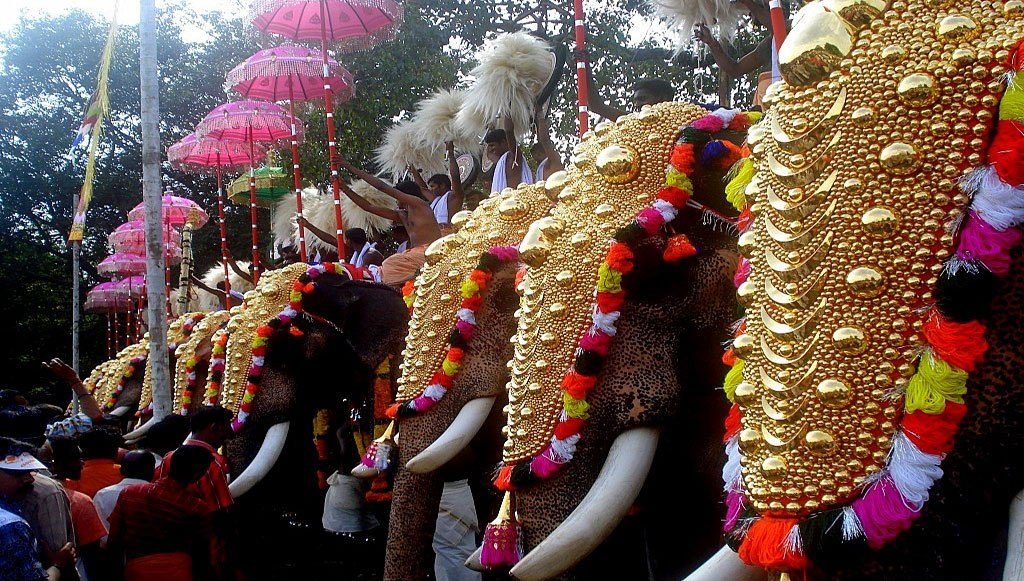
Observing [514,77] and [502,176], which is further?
[502,176]

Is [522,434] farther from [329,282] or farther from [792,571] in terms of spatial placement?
[329,282]

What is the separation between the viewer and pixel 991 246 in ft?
A: 5.04

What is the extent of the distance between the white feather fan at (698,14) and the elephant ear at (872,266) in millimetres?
3375

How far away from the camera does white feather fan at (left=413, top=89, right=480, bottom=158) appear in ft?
25.0

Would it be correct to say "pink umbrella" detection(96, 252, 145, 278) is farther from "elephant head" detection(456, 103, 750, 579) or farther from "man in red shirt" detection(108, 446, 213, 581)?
"elephant head" detection(456, 103, 750, 579)

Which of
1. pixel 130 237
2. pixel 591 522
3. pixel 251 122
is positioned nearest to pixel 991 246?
pixel 591 522

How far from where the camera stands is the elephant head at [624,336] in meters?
2.76

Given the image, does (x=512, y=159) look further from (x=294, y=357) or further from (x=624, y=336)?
(x=624, y=336)

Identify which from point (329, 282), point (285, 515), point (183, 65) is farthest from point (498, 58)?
point (183, 65)

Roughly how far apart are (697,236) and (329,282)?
3.75 meters

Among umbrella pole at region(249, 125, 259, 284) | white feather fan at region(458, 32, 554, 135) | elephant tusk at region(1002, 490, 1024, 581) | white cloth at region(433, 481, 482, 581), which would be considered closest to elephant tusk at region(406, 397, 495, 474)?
white cloth at region(433, 481, 482, 581)

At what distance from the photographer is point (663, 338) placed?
283 centimetres

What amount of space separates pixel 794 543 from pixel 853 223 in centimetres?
56

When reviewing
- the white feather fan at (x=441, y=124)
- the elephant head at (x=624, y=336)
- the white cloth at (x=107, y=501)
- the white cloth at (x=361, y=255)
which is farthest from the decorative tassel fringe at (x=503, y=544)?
the white cloth at (x=361, y=255)
